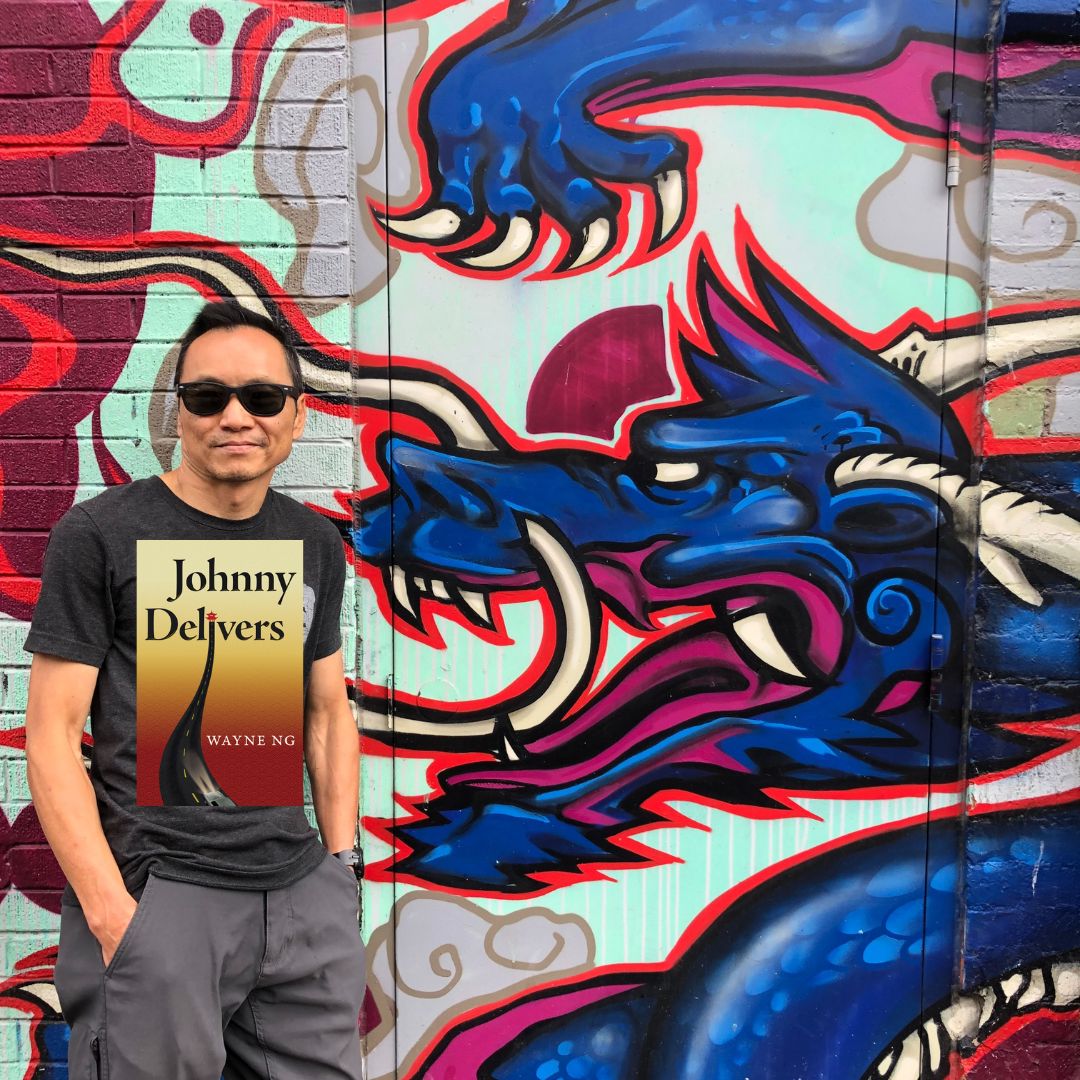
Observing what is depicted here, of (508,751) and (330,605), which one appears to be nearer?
(330,605)

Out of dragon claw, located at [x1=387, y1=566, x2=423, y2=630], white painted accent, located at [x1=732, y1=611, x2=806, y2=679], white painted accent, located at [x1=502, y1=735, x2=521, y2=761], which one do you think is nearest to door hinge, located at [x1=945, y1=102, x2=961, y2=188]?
white painted accent, located at [x1=732, y1=611, x2=806, y2=679]

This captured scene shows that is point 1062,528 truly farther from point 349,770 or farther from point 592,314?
point 349,770

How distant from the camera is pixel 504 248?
8.33 ft

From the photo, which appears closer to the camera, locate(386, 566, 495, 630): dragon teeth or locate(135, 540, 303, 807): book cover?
locate(135, 540, 303, 807): book cover

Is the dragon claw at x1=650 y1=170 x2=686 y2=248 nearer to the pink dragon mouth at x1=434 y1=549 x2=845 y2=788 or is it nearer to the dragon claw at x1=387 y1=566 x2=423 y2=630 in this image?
the pink dragon mouth at x1=434 y1=549 x2=845 y2=788

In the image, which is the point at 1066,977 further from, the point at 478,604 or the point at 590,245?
the point at 590,245

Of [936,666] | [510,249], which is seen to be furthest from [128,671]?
[936,666]

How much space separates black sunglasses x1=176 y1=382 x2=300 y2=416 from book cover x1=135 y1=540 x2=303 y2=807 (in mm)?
240

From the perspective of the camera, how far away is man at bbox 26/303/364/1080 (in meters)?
1.71

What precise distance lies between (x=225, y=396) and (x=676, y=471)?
122cm

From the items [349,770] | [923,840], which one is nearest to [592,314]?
[349,770]

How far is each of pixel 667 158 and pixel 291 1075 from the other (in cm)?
223

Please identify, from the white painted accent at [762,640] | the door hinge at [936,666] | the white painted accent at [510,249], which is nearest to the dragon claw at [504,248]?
the white painted accent at [510,249]

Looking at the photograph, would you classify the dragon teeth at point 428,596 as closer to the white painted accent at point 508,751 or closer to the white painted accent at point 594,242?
the white painted accent at point 508,751
